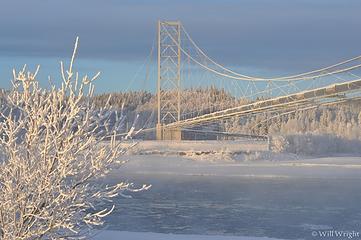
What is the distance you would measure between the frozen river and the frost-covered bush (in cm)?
482

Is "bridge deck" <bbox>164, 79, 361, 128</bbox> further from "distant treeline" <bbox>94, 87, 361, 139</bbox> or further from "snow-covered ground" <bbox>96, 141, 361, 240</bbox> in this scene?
"snow-covered ground" <bbox>96, 141, 361, 240</bbox>

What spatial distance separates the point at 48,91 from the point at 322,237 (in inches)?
214

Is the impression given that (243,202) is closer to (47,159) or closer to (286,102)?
(47,159)

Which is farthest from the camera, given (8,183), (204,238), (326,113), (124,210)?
(326,113)

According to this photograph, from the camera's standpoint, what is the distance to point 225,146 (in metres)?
30.6

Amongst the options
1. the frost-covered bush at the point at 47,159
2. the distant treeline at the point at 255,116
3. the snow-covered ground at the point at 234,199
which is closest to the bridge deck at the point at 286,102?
the distant treeline at the point at 255,116

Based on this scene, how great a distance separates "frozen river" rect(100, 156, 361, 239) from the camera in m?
10.3

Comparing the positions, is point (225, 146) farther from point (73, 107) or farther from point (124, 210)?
point (73, 107)

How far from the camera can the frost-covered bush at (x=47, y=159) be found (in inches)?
189

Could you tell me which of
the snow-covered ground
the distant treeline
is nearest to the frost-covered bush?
the snow-covered ground

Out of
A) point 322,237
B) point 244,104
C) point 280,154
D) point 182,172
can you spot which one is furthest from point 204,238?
point 244,104

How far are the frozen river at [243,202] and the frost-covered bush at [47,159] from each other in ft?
15.8

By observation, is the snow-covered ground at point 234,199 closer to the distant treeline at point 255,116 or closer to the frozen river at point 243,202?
the frozen river at point 243,202

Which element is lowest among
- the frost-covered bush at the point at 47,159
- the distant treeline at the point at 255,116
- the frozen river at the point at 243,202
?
the frozen river at the point at 243,202
